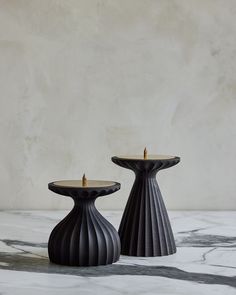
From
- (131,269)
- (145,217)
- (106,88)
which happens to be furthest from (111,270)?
(106,88)

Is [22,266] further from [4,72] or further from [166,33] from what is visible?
[166,33]

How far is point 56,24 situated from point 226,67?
1.30 ft

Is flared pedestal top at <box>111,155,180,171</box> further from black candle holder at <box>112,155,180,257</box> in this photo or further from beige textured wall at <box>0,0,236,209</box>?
beige textured wall at <box>0,0,236,209</box>

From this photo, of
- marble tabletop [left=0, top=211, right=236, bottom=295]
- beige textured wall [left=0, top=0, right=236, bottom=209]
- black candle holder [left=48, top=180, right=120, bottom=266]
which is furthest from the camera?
beige textured wall [left=0, top=0, right=236, bottom=209]

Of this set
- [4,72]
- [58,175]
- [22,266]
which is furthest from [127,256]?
[4,72]

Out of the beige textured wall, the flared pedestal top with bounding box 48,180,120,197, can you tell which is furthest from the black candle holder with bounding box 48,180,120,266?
the beige textured wall

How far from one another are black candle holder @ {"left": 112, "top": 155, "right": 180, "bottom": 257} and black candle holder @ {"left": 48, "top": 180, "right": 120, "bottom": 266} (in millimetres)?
83

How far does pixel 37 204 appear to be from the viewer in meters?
1.56

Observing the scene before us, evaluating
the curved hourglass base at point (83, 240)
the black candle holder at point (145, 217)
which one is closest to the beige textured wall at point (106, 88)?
the black candle holder at point (145, 217)

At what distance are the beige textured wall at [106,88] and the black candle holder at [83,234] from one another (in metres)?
0.52

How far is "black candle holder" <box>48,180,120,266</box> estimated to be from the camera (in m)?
1.01

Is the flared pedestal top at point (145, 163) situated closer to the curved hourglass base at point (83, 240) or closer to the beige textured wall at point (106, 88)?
the curved hourglass base at point (83, 240)

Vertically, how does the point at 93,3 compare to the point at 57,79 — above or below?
above

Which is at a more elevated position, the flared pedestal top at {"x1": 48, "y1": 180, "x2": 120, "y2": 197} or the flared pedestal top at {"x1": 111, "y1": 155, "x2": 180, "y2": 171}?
the flared pedestal top at {"x1": 111, "y1": 155, "x2": 180, "y2": 171}
